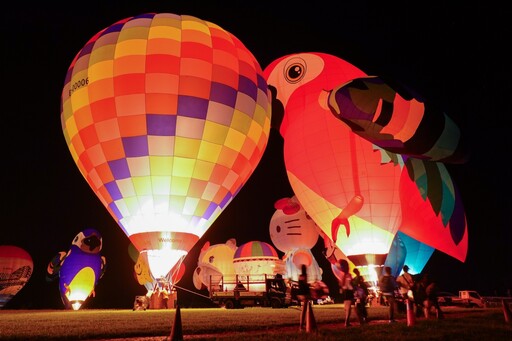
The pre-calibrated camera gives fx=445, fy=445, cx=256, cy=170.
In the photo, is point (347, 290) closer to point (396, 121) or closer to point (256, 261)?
point (396, 121)

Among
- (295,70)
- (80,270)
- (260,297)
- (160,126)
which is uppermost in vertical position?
(295,70)

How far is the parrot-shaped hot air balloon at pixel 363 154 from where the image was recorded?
13344mm

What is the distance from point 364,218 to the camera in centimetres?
1672

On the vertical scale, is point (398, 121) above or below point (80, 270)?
above

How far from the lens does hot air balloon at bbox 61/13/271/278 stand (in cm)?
1202

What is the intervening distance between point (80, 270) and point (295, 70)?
13559 mm

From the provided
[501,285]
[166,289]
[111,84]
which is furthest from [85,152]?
[501,285]

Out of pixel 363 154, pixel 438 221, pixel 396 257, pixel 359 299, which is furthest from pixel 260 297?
pixel 438 221

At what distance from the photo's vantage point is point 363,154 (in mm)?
16891

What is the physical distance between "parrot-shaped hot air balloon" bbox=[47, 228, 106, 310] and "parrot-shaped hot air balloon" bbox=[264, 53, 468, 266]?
1043 centimetres

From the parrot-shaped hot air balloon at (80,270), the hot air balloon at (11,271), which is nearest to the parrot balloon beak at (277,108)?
the parrot-shaped hot air balloon at (80,270)

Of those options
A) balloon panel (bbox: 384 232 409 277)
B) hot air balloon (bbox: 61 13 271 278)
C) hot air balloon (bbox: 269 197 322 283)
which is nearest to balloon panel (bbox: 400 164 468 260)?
balloon panel (bbox: 384 232 409 277)

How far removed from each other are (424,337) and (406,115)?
9.09m

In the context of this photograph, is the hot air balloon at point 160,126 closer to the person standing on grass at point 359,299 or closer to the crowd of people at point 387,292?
the crowd of people at point 387,292
